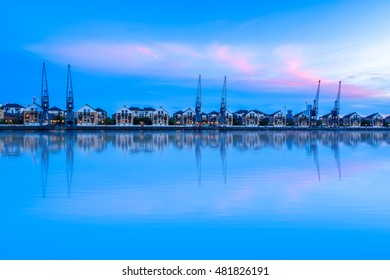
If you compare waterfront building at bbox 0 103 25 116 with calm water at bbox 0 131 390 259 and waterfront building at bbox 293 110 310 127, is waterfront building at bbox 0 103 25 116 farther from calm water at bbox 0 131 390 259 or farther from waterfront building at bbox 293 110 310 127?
calm water at bbox 0 131 390 259

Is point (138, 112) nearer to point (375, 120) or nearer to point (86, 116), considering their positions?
point (86, 116)

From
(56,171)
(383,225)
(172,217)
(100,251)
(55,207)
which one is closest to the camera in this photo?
(100,251)

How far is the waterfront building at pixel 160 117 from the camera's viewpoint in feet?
245

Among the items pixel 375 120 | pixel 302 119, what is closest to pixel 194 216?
pixel 302 119

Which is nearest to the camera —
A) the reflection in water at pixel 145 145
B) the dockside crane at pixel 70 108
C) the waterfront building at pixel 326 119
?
the reflection in water at pixel 145 145

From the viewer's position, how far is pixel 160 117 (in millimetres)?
75250

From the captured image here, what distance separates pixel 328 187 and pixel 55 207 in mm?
4983

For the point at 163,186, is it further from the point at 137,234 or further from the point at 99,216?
the point at 137,234

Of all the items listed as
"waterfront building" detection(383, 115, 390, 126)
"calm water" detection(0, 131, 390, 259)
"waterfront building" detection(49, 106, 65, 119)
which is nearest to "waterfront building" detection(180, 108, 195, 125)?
"waterfront building" detection(49, 106, 65, 119)

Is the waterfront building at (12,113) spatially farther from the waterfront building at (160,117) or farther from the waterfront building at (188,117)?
the waterfront building at (188,117)

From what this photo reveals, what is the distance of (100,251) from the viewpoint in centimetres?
396

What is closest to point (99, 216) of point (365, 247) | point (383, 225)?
point (365, 247)

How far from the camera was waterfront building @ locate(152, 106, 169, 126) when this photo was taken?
74762 millimetres

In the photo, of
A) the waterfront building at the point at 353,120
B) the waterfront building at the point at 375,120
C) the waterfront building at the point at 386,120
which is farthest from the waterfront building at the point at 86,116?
the waterfront building at the point at 386,120
